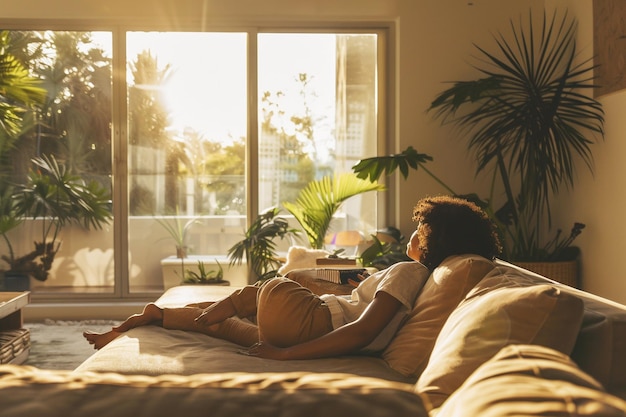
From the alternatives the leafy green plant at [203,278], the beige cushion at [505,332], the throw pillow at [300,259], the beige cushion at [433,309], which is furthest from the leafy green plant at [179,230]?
the beige cushion at [505,332]

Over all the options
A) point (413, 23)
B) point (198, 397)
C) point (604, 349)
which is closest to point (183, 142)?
point (413, 23)

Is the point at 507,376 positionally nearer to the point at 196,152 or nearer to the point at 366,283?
the point at 366,283

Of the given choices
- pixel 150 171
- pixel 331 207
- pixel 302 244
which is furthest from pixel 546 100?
pixel 150 171

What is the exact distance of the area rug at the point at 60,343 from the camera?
420 cm

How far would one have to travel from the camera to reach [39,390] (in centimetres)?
66

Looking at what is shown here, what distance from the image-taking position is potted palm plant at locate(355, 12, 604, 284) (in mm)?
4898

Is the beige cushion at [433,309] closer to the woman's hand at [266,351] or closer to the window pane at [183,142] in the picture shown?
the woman's hand at [266,351]

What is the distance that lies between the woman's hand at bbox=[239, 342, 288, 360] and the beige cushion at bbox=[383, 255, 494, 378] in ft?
1.05

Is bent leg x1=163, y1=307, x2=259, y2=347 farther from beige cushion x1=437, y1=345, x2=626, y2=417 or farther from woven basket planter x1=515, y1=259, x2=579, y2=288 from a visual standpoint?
woven basket planter x1=515, y1=259, x2=579, y2=288

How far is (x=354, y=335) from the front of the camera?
87.5 inches

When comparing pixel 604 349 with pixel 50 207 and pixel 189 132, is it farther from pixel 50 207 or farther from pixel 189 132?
pixel 50 207

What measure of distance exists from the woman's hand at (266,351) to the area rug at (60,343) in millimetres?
1956

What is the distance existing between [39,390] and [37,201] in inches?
218

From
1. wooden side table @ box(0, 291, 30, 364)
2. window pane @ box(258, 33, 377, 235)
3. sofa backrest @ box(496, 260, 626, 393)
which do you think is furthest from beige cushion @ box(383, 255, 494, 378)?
window pane @ box(258, 33, 377, 235)
